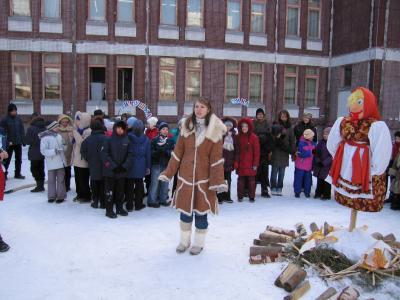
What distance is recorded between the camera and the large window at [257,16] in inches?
664

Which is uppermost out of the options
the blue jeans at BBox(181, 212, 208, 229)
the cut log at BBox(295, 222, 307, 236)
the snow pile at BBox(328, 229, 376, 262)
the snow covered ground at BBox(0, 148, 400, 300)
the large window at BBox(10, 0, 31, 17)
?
the large window at BBox(10, 0, 31, 17)

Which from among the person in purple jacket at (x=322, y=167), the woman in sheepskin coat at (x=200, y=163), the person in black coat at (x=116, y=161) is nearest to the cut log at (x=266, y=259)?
the woman in sheepskin coat at (x=200, y=163)

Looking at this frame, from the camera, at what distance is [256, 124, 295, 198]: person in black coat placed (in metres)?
7.43

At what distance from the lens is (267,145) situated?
7.46 m

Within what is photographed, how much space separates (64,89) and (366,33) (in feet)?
46.3

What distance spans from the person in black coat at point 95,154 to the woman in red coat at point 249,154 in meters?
2.78

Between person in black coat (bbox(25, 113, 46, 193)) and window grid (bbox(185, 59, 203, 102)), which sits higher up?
window grid (bbox(185, 59, 203, 102))

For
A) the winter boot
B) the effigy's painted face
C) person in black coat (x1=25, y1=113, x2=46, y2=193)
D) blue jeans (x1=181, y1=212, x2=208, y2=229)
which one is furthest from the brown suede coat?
the winter boot

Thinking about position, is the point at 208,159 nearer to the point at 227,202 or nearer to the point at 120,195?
the point at 120,195

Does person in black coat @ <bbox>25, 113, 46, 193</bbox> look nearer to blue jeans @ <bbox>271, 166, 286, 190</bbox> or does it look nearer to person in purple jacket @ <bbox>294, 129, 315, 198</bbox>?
blue jeans @ <bbox>271, 166, 286, 190</bbox>

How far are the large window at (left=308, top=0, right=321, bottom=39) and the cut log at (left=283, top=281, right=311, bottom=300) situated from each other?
16.7m

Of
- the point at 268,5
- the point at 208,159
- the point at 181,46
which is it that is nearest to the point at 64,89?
the point at 181,46

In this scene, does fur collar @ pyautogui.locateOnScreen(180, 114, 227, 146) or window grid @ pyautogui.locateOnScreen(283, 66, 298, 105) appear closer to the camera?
fur collar @ pyautogui.locateOnScreen(180, 114, 227, 146)

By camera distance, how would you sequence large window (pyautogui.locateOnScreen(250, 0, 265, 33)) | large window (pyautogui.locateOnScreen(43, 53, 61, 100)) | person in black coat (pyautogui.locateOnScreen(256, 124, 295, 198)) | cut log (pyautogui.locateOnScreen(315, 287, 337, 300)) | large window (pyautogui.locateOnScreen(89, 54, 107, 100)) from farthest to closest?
1. large window (pyautogui.locateOnScreen(250, 0, 265, 33))
2. large window (pyautogui.locateOnScreen(89, 54, 107, 100))
3. large window (pyautogui.locateOnScreen(43, 53, 61, 100))
4. person in black coat (pyautogui.locateOnScreen(256, 124, 295, 198))
5. cut log (pyautogui.locateOnScreen(315, 287, 337, 300))
